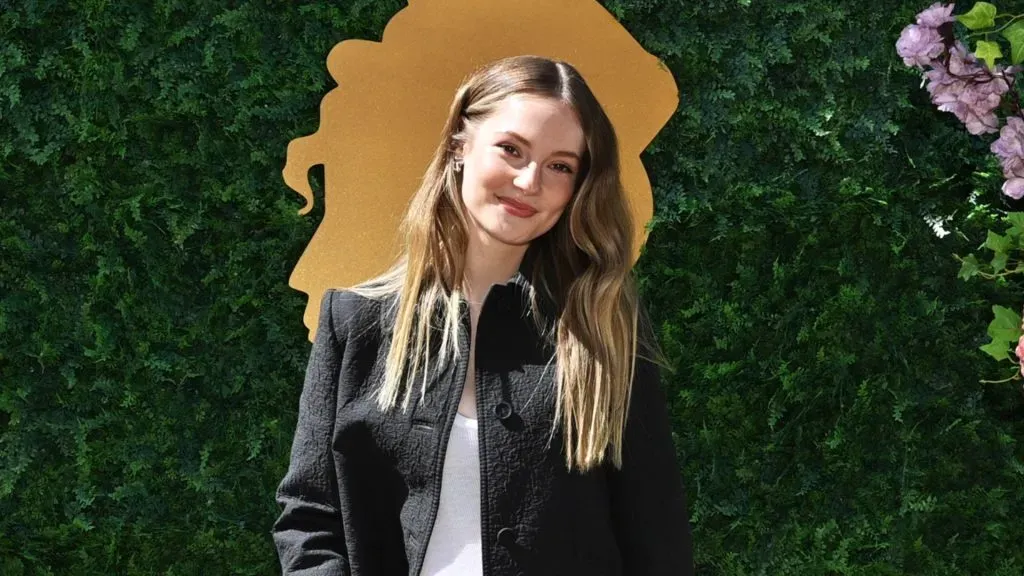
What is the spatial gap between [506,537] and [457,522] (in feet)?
0.28

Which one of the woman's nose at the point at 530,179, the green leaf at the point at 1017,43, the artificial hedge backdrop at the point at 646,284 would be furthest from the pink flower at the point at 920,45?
the woman's nose at the point at 530,179

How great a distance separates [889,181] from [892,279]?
0.24 metres

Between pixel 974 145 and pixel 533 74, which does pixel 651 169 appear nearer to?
pixel 974 145

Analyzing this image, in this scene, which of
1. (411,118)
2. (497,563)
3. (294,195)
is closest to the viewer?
(497,563)

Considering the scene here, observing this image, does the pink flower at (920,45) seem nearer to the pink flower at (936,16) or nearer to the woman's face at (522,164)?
the pink flower at (936,16)

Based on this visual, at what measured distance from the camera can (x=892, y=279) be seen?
314cm

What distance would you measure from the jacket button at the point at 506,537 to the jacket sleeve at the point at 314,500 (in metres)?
0.26

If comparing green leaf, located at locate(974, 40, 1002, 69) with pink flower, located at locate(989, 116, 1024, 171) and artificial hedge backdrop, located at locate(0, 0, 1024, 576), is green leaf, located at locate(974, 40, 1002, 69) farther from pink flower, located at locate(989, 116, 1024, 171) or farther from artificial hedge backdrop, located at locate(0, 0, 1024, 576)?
artificial hedge backdrop, located at locate(0, 0, 1024, 576)

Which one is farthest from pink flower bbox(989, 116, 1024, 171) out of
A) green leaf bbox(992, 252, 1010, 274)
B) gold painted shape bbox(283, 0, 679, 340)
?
gold painted shape bbox(283, 0, 679, 340)

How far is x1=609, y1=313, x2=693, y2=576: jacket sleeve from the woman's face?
34cm

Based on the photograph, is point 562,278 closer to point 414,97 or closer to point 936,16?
point 414,97

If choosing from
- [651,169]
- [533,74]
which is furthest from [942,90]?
[533,74]

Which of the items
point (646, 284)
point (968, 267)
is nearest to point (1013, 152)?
point (968, 267)

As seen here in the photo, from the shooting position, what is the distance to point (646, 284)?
3117mm
